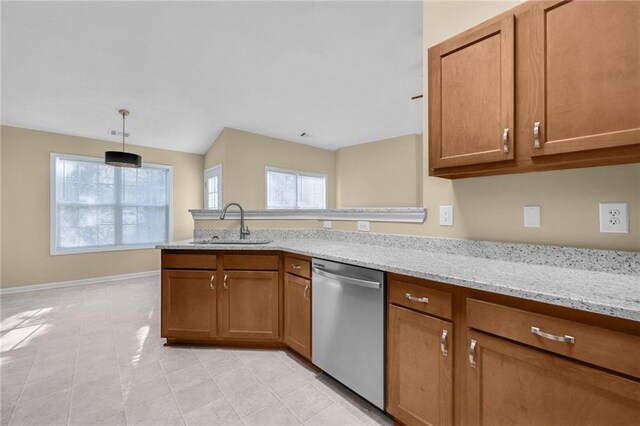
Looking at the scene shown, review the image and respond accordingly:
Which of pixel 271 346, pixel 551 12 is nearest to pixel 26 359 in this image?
pixel 271 346

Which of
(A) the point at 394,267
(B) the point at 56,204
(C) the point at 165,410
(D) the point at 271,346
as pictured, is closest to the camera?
(A) the point at 394,267

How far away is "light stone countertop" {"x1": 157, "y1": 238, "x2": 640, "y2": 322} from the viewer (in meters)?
0.85

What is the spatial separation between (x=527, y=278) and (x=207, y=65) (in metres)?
3.43

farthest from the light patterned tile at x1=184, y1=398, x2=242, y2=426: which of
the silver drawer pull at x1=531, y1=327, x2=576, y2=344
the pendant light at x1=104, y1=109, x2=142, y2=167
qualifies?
the pendant light at x1=104, y1=109, x2=142, y2=167

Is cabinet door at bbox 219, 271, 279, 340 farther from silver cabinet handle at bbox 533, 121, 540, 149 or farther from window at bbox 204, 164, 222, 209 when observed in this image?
window at bbox 204, 164, 222, 209

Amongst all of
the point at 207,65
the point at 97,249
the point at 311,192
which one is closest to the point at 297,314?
the point at 207,65

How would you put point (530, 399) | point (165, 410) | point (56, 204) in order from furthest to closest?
point (56, 204) < point (165, 410) < point (530, 399)

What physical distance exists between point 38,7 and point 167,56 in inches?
37.3

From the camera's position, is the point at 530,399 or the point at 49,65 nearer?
the point at 530,399

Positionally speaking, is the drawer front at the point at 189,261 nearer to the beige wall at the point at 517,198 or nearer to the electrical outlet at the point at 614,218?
the beige wall at the point at 517,198

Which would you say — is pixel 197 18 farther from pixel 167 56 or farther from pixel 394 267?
pixel 394 267

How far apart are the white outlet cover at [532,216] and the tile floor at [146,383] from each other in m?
1.32

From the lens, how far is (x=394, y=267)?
1.37 metres

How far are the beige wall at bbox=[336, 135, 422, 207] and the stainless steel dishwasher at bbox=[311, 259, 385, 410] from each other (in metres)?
3.64
